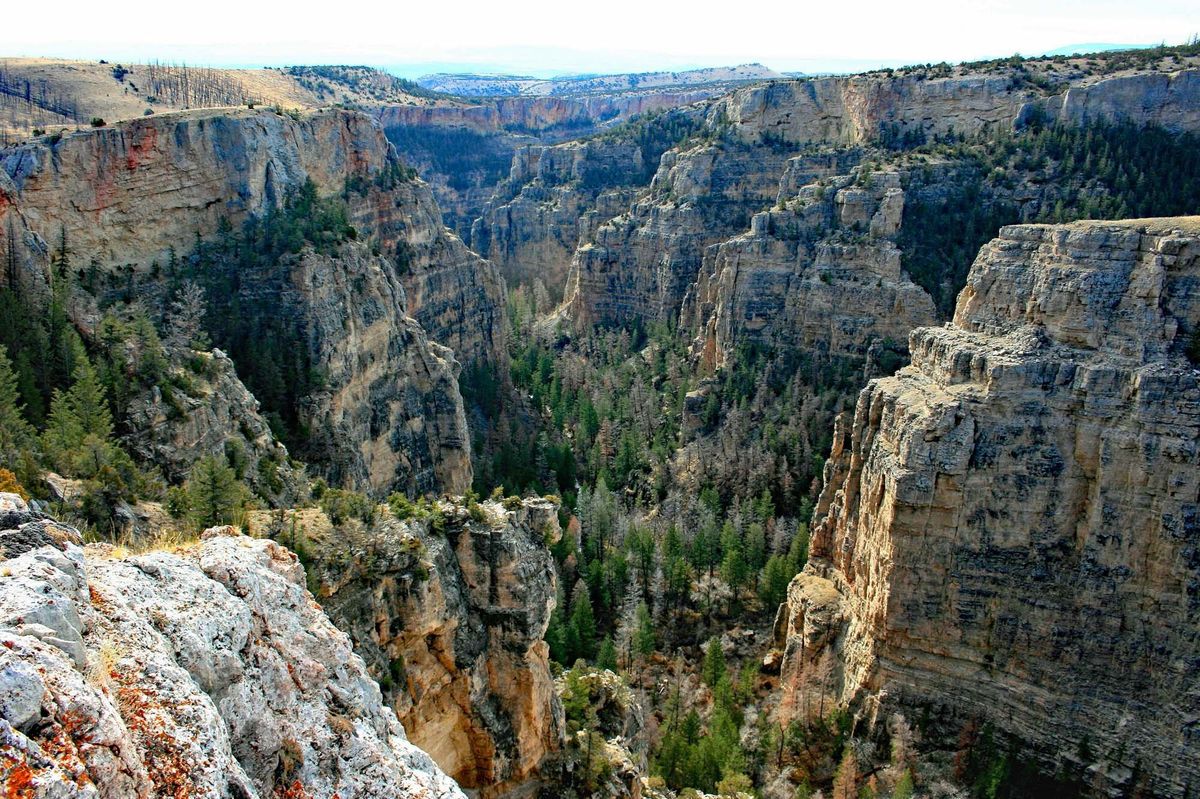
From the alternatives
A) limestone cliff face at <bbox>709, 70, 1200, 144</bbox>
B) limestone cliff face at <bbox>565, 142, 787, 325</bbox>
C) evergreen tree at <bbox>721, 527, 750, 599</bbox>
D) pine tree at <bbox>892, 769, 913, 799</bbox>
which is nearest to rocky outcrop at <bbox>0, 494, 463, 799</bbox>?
pine tree at <bbox>892, 769, 913, 799</bbox>

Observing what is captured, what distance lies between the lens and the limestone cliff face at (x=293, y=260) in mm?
41281

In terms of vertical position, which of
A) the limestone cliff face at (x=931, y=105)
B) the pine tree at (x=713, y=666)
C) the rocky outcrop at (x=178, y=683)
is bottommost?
the pine tree at (x=713, y=666)

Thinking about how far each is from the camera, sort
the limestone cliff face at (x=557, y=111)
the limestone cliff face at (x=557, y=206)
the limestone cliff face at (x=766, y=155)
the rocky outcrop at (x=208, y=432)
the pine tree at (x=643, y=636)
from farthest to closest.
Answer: the limestone cliff face at (x=557, y=111)
the limestone cliff face at (x=557, y=206)
the limestone cliff face at (x=766, y=155)
the pine tree at (x=643, y=636)
the rocky outcrop at (x=208, y=432)

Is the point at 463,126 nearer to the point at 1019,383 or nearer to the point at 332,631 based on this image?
the point at 1019,383

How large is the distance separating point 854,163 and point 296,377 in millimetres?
54767

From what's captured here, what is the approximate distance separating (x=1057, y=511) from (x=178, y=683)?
34108mm

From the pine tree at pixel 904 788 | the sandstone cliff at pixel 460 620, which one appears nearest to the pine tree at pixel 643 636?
the pine tree at pixel 904 788

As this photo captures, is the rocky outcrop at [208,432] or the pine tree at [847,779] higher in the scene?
the rocky outcrop at [208,432]

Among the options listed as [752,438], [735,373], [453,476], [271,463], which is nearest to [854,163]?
[735,373]

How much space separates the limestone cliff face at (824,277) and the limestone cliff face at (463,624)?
46075mm

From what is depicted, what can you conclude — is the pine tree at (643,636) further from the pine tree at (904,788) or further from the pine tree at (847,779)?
the pine tree at (904,788)

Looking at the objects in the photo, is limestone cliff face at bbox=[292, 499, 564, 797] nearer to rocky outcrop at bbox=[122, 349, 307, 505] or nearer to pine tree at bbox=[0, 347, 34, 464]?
pine tree at bbox=[0, 347, 34, 464]

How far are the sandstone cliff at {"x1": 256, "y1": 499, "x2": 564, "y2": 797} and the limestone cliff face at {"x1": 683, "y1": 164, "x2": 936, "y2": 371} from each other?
45.8 meters

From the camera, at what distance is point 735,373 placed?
237 feet
